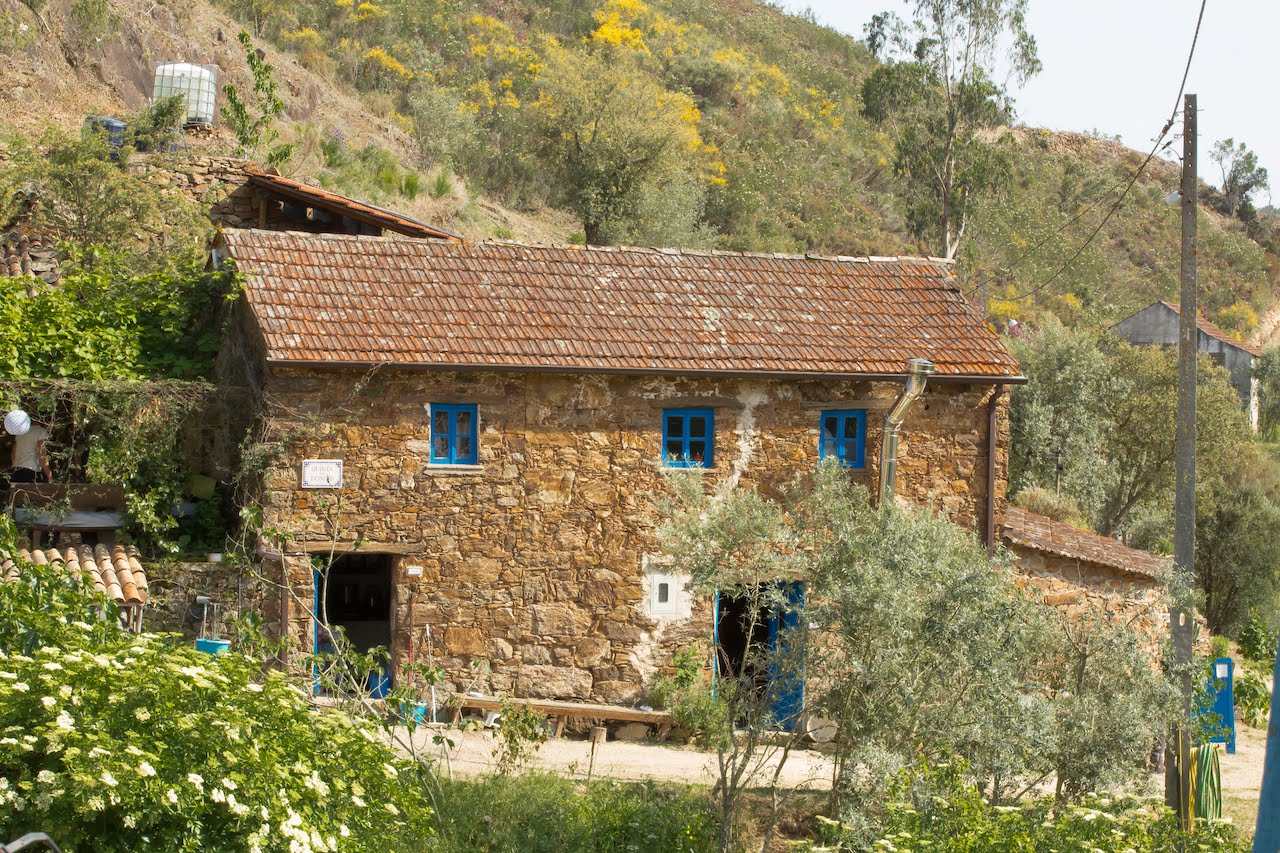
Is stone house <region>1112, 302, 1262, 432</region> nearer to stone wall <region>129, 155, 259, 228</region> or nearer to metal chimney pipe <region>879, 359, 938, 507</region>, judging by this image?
metal chimney pipe <region>879, 359, 938, 507</region>

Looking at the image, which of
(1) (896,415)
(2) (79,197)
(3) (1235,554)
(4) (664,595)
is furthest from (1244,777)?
(2) (79,197)

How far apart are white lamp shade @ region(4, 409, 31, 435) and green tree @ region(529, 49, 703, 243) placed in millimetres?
17309

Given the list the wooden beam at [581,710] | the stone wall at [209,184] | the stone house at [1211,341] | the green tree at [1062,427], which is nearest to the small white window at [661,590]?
the wooden beam at [581,710]

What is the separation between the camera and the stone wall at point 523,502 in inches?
587

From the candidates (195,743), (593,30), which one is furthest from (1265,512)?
(593,30)

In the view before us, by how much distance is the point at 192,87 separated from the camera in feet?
76.2

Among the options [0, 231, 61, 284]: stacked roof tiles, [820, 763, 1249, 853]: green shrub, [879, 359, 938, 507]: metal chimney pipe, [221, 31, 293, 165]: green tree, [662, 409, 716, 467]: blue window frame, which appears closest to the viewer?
[820, 763, 1249, 853]: green shrub

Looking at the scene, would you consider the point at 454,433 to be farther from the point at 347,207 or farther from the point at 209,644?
the point at 347,207

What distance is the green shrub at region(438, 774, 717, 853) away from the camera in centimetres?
1028

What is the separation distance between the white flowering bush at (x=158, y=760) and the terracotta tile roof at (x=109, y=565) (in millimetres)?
5617

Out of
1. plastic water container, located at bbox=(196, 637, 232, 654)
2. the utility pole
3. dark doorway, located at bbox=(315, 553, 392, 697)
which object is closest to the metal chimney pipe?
the utility pole

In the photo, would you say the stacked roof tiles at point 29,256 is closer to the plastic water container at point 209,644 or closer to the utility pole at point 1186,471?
the plastic water container at point 209,644

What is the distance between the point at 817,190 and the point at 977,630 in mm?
37385

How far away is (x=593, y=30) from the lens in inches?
1964
